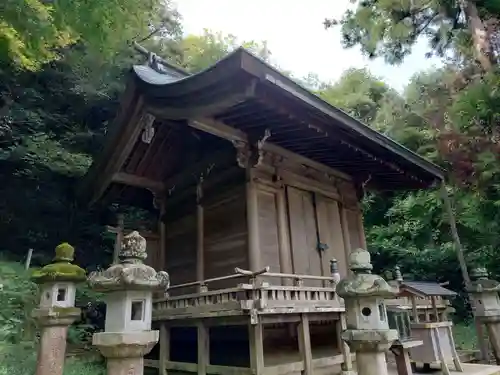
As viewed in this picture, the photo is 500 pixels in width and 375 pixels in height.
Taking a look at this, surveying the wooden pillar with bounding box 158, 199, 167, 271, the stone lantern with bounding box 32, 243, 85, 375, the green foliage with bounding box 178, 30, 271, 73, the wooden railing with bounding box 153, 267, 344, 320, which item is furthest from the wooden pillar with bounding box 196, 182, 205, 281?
the green foliage with bounding box 178, 30, 271, 73

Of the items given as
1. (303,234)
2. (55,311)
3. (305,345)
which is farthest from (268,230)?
(55,311)

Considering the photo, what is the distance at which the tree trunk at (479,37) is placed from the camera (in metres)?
10.3

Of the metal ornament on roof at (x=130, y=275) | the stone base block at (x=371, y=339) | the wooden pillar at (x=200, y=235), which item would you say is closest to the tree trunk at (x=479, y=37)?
the wooden pillar at (x=200, y=235)

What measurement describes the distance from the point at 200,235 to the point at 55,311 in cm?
271

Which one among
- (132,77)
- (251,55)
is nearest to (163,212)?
(132,77)

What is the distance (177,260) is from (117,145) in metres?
2.58

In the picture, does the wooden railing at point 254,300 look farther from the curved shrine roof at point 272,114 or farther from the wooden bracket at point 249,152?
the curved shrine roof at point 272,114

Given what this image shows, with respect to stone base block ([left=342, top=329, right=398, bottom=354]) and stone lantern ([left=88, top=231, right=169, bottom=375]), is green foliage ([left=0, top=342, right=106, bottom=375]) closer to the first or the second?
stone lantern ([left=88, top=231, right=169, bottom=375])

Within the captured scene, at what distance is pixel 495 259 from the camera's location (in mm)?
11508

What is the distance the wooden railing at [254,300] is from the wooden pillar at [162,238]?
1757 mm

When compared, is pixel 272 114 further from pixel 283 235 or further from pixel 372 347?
pixel 372 347

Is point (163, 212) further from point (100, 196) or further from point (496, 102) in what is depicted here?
point (496, 102)

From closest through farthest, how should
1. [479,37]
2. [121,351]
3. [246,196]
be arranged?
[121,351]
[246,196]
[479,37]

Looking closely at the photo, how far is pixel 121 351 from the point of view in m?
3.28
